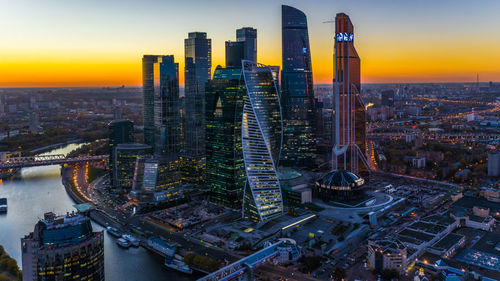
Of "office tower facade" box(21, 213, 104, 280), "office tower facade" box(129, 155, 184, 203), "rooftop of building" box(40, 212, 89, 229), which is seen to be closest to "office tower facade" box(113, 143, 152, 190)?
"office tower facade" box(129, 155, 184, 203)

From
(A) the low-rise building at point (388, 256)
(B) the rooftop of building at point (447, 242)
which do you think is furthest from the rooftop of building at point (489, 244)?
(A) the low-rise building at point (388, 256)

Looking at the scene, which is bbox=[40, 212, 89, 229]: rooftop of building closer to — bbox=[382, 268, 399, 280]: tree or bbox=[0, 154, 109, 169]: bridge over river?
bbox=[382, 268, 399, 280]: tree

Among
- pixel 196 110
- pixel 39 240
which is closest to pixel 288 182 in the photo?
pixel 196 110

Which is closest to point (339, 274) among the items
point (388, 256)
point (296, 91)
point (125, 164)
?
point (388, 256)

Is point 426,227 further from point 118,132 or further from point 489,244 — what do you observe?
point 118,132

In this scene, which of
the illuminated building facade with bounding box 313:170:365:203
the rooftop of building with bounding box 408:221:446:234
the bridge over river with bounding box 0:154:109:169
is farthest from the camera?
the bridge over river with bounding box 0:154:109:169

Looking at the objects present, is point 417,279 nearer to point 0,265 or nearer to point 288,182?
point 288,182

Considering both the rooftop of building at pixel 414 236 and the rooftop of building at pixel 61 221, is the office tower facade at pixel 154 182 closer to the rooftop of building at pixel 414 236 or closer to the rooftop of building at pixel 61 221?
the rooftop of building at pixel 61 221
